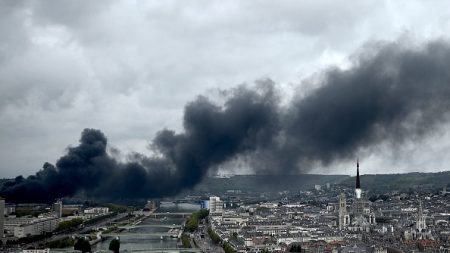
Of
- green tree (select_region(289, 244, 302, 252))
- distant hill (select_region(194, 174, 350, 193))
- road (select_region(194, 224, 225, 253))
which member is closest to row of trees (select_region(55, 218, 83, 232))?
road (select_region(194, 224, 225, 253))

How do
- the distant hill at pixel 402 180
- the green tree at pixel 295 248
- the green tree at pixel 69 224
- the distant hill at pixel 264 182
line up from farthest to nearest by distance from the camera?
the distant hill at pixel 264 182 → the distant hill at pixel 402 180 → the green tree at pixel 69 224 → the green tree at pixel 295 248

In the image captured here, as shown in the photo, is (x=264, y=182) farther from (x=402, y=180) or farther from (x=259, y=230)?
(x=259, y=230)

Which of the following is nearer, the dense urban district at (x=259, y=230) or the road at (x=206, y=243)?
the dense urban district at (x=259, y=230)

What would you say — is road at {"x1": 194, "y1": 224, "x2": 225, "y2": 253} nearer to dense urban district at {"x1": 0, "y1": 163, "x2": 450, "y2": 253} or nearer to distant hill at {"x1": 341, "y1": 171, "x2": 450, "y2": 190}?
dense urban district at {"x1": 0, "y1": 163, "x2": 450, "y2": 253}

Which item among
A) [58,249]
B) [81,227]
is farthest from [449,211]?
[58,249]

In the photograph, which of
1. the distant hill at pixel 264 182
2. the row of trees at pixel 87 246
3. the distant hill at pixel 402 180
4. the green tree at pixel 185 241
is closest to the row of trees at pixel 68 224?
the green tree at pixel 185 241

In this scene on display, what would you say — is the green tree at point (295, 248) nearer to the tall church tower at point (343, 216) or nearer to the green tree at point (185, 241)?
the green tree at point (185, 241)
